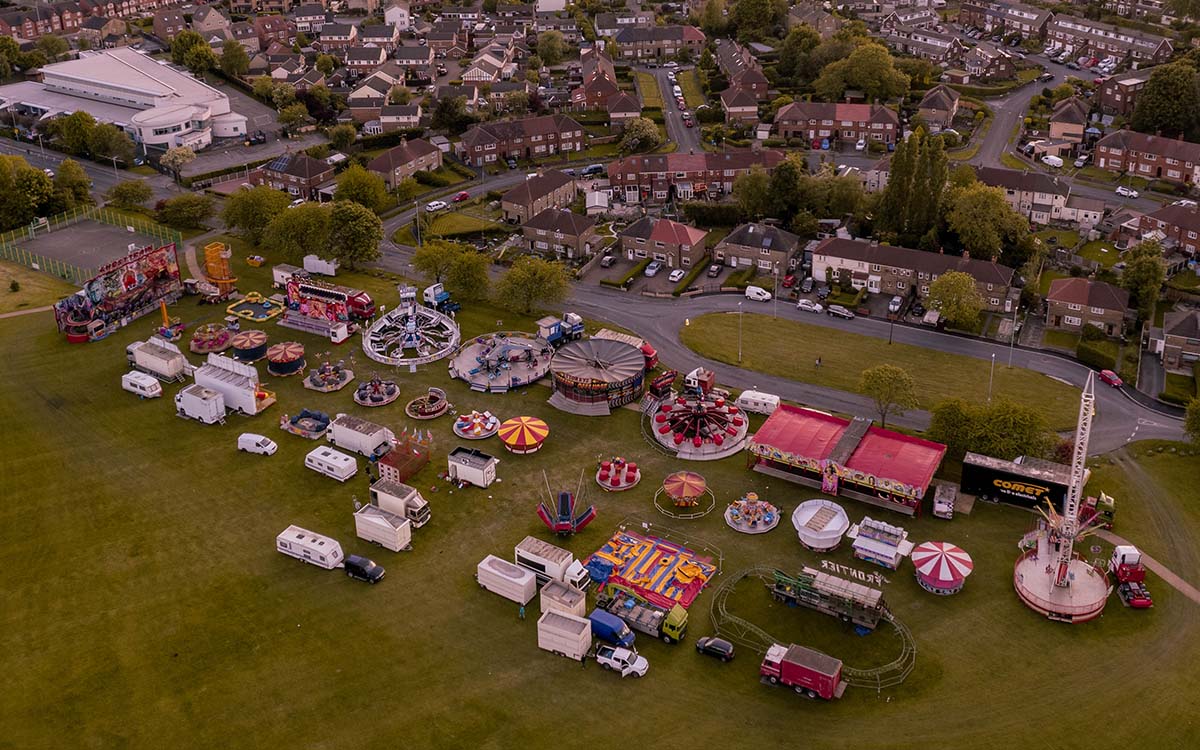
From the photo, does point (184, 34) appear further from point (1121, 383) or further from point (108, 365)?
point (1121, 383)

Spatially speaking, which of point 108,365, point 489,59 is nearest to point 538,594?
point 108,365

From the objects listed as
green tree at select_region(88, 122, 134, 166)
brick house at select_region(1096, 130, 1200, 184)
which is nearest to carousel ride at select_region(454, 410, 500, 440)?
green tree at select_region(88, 122, 134, 166)

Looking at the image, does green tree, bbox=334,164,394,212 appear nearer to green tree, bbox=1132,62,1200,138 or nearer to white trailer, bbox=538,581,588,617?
white trailer, bbox=538,581,588,617

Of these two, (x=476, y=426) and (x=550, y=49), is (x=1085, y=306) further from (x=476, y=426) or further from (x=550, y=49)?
(x=550, y=49)

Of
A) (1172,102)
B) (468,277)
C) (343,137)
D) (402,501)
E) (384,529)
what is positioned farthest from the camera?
(343,137)

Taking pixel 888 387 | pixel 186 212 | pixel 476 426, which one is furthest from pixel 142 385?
pixel 888 387

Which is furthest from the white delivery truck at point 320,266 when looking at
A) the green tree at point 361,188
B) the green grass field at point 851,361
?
the green grass field at point 851,361

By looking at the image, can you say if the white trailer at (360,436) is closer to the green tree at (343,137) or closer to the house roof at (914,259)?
the house roof at (914,259)
